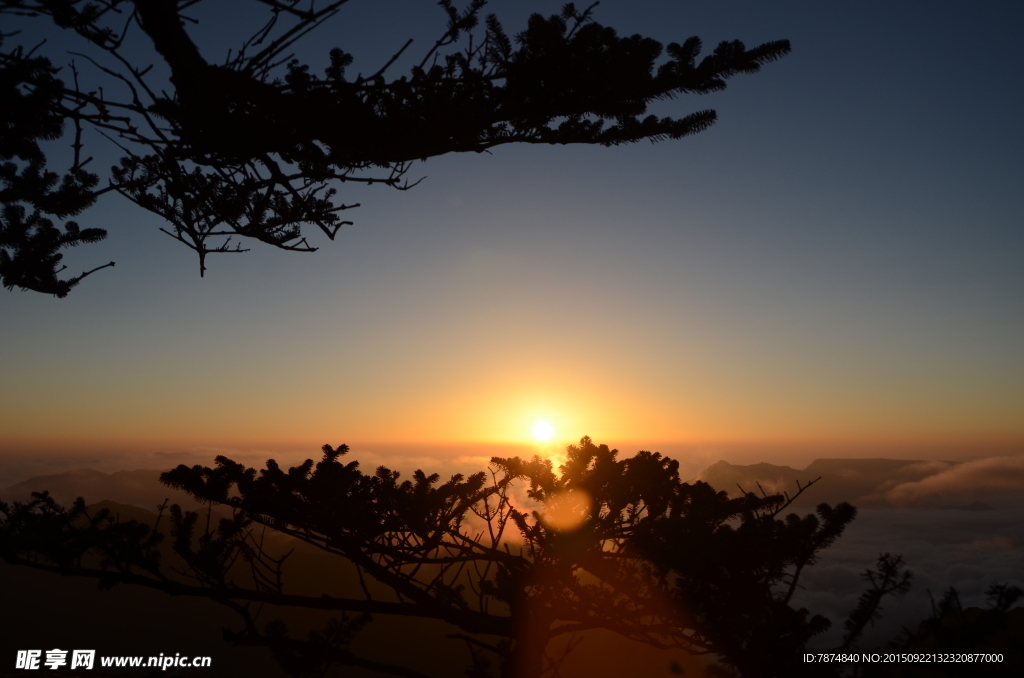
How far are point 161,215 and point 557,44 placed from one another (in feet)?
Answer: 14.5

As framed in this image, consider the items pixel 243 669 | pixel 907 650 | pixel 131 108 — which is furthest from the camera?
pixel 243 669

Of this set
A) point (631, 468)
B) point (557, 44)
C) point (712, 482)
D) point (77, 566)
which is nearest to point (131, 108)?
point (557, 44)

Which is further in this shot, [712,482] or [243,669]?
[243,669]

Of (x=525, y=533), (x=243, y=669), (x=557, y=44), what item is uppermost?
(x=557, y=44)

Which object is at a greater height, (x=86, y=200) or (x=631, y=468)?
(x=86, y=200)

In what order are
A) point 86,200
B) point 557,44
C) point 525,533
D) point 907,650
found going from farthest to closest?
point 86,200 → point 557,44 → point 525,533 → point 907,650

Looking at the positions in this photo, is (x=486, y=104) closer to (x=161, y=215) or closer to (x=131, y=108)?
(x=131, y=108)

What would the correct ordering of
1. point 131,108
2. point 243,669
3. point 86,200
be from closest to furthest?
point 131,108, point 86,200, point 243,669

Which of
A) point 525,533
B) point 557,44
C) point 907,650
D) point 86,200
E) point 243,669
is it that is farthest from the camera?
point 243,669

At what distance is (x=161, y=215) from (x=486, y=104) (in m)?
3.56

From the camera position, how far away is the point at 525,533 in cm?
464

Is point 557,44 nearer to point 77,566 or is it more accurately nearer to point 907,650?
point 907,650

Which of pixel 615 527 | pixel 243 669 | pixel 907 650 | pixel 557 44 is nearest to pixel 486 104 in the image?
pixel 557 44

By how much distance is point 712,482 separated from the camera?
5.21 metres
